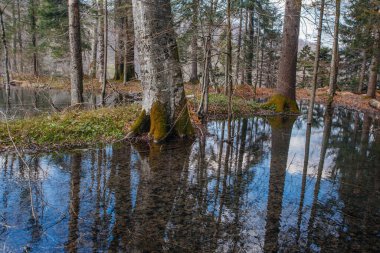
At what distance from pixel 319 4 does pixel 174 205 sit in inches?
328

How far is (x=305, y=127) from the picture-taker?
1141cm

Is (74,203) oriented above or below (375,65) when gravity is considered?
below

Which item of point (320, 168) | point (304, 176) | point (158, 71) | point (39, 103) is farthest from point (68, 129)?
point (39, 103)

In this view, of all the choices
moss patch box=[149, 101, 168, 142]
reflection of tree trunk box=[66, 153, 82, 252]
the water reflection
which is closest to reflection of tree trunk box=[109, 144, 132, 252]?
reflection of tree trunk box=[66, 153, 82, 252]

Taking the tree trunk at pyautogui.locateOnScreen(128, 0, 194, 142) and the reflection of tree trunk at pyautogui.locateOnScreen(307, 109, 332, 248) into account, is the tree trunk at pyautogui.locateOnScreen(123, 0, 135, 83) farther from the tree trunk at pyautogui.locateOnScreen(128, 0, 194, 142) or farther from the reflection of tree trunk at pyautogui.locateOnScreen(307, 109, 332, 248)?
the reflection of tree trunk at pyautogui.locateOnScreen(307, 109, 332, 248)

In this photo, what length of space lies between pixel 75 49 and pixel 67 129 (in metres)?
3.55

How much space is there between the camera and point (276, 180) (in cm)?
576

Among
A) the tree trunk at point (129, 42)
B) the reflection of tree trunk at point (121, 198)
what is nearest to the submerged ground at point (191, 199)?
the reflection of tree trunk at point (121, 198)

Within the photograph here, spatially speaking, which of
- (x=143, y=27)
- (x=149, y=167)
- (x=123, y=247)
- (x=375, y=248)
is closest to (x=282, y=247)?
(x=375, y=248)

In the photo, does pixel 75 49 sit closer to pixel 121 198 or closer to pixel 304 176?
pixel 121 198

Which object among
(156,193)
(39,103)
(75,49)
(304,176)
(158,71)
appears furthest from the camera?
(39,103)

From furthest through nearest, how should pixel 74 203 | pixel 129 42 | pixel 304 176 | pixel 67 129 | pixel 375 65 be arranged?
1. pixel 375 65
2. pixel 129 42
3. pixel 67 129
4. pixel 304 176
5. pixel 74 203

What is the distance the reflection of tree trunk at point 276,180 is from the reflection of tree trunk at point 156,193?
1.30 meters

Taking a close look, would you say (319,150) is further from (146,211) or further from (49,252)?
(49,252)
